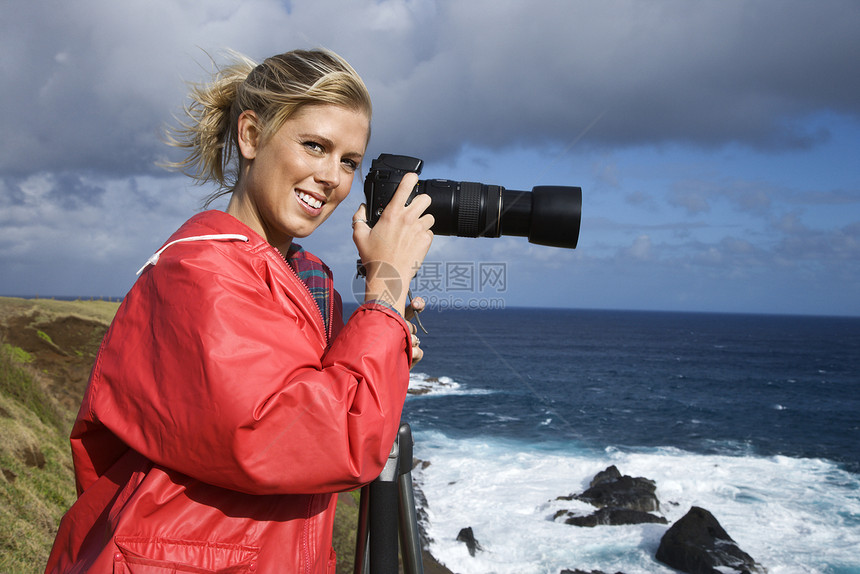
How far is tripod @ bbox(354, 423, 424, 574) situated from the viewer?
144 centimetres

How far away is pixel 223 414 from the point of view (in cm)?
83

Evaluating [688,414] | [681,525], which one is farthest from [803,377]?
[681,525]

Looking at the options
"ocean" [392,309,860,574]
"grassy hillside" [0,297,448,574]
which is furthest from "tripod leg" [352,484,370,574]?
"ocean" [392,309,860,574]

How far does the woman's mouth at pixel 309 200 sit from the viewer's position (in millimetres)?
1229

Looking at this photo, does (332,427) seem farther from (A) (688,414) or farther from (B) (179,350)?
(A) (688,414)

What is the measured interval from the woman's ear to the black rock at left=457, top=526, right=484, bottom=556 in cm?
1173

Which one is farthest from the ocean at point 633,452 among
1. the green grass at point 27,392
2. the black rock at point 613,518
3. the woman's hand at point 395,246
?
the green grass at point 27,392

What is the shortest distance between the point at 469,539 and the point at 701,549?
4.79 m

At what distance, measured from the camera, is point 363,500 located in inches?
61.7

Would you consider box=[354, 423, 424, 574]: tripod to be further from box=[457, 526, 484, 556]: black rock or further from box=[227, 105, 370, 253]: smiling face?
box=[457, 526, 484, 556]: black rock

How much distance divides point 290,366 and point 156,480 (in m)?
0.32

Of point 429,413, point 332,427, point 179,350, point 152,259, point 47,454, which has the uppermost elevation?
point 152,259

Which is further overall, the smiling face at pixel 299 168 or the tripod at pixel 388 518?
the tripod at pixel 388 518

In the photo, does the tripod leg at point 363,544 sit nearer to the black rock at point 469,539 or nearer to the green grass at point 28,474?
the green grass at point 28,474
